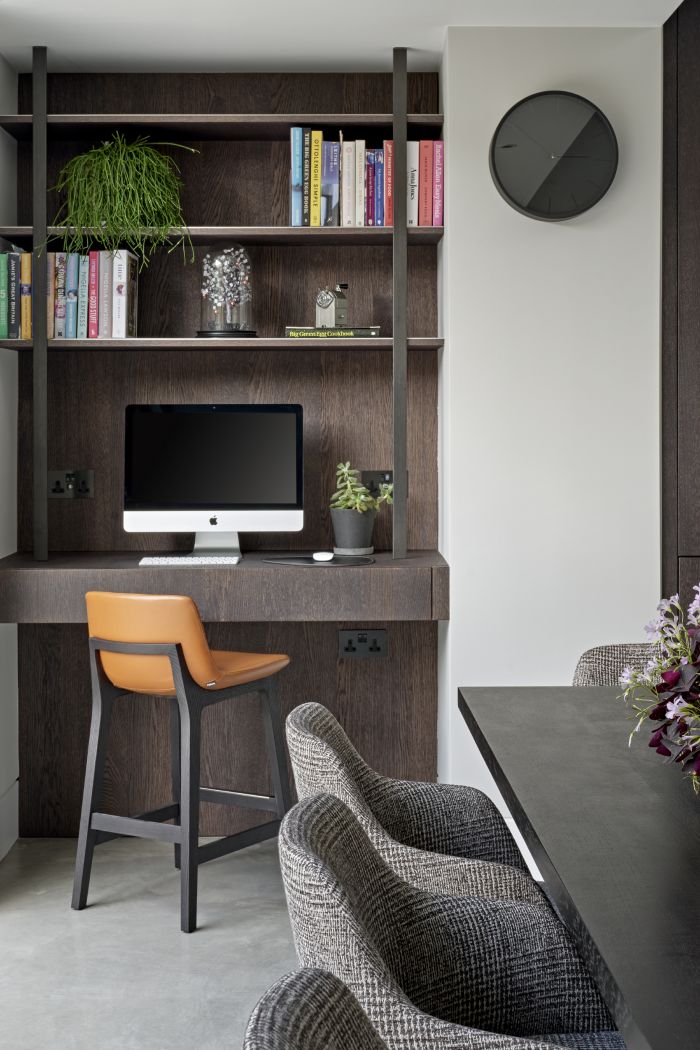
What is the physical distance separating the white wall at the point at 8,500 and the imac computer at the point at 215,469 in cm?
40

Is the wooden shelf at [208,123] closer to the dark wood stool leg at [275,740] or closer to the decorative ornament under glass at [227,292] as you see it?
the decorative ornament under glass at [227,292]

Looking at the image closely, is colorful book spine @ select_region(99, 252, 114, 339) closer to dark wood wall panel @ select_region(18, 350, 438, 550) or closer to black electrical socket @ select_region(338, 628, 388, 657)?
dark wood wall panel @ select_region(18, 350, 438, 550)

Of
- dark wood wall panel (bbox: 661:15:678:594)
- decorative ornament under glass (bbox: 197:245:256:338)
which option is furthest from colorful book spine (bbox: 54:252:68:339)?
dark wood wall panel (bbox: 661:15:678:594)

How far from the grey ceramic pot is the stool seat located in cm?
44

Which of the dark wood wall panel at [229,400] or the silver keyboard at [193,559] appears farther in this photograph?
the dark wood wall panel at [229,400]

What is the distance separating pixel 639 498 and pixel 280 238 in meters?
1.36

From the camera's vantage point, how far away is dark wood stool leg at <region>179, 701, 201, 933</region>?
113 inches

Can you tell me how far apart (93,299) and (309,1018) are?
2.81 metres

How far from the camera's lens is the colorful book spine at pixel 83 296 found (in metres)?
3.35

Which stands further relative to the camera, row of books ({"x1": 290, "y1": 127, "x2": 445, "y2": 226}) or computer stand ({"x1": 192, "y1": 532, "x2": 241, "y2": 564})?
computer stand ({"x1": 192, "y1": 532, "x2": 241, "y2": 564})

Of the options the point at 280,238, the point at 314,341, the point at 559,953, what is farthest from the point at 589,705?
the point at 280,238

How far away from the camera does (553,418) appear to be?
3.27 metres

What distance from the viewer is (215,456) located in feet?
11.4

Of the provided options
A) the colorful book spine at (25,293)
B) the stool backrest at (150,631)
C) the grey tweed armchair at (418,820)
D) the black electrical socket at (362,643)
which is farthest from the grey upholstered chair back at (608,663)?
the colorful book spine at (25,293)
